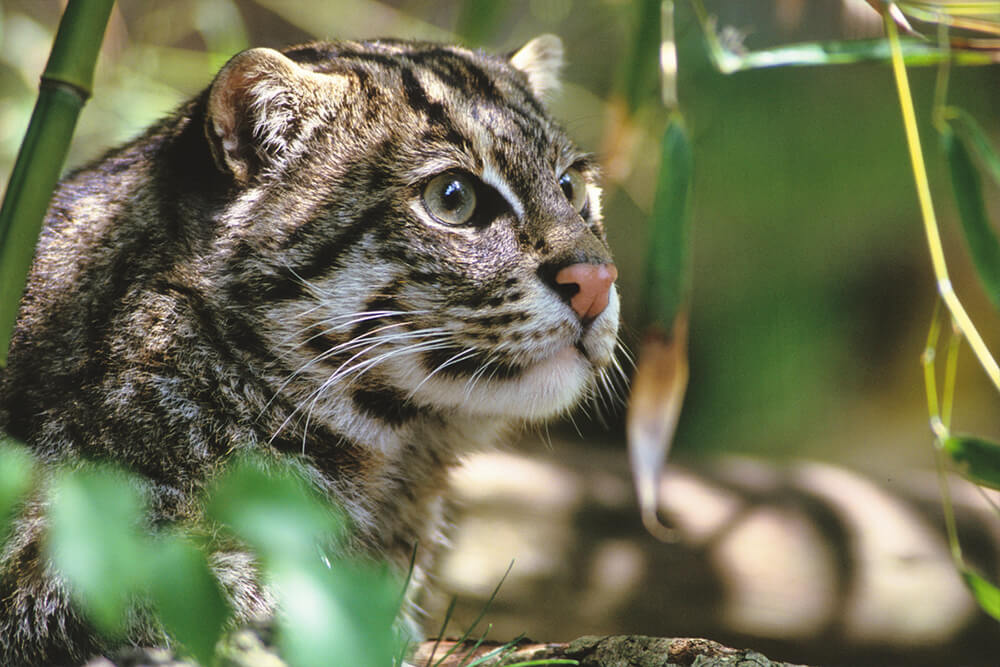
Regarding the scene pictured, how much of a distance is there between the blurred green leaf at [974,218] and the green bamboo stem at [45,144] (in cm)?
220

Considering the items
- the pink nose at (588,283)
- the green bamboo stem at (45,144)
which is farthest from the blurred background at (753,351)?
the green bamboo stem at (45,144)

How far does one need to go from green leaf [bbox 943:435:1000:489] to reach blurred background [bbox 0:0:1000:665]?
1.73 metres

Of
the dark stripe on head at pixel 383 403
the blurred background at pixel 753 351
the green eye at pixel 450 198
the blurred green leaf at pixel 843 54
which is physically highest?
the blurred green leaf at pixel 843 54

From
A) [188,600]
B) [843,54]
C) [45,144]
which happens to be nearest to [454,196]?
[45,144]

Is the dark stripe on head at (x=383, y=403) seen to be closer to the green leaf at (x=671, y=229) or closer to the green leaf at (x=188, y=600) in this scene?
the green leaf at (x=671, y=229)

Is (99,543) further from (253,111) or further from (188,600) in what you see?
(253,111)

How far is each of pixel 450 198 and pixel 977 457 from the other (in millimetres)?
1490

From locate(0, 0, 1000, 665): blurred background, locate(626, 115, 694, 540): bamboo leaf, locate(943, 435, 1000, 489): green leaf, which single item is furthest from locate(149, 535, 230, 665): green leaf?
locate(0, 0, 1000, 665): blurred background

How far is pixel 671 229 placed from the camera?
289 cm

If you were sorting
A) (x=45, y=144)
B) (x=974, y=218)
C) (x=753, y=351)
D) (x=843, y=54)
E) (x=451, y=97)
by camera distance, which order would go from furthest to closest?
(x=753, y=351) → (x=843, y=54) → (x=974, y=218) → (x=451, y=97) → (x=45, y=144)

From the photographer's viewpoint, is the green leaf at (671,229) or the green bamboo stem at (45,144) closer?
the green bamboo stem at (45,144)

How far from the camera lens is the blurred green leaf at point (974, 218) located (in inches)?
106

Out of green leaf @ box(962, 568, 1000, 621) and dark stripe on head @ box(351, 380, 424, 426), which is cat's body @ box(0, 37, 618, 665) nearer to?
dark stripe on head @ box(351, 380, 424, 426)

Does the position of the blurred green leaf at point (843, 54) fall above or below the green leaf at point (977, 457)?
above
